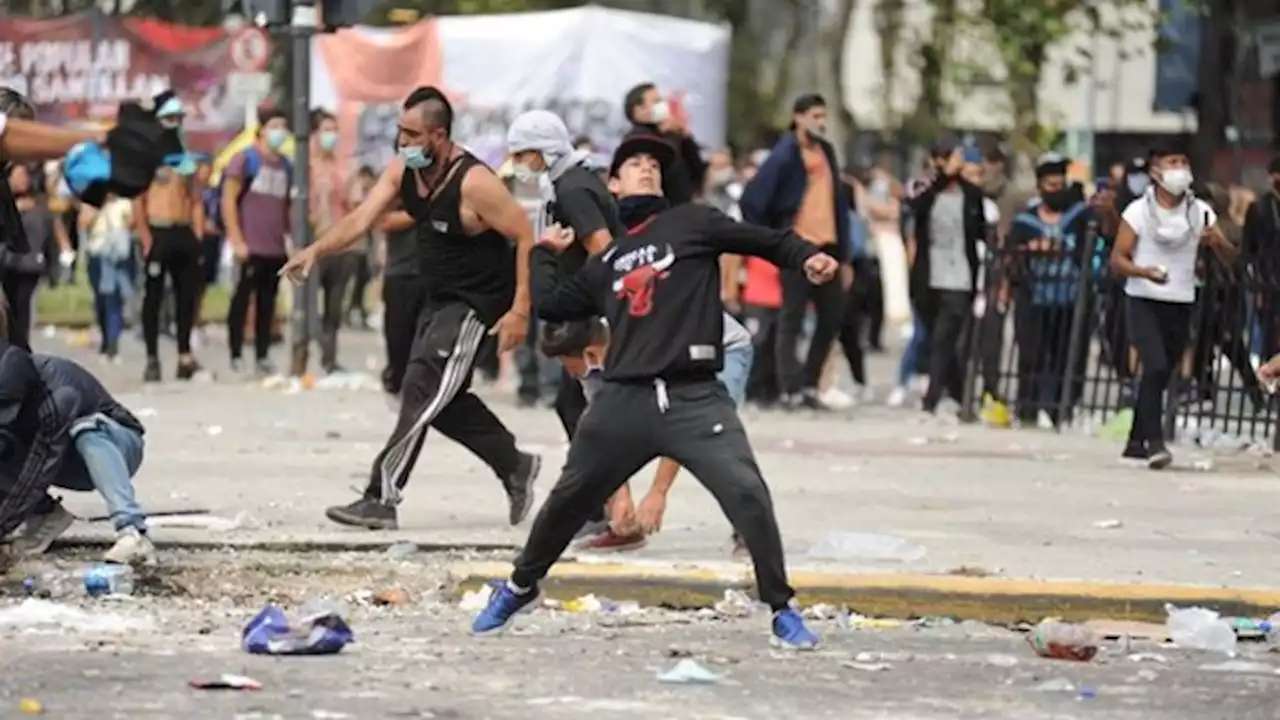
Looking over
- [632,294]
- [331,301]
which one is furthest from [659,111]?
[331,301]

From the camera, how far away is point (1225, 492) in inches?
559

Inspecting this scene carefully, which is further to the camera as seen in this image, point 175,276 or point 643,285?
point 175,276

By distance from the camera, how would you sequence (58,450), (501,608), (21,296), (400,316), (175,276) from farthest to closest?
(175,276), (21,296), (400,316), (58,450), (501,608)

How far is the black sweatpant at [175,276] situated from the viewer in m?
20.4

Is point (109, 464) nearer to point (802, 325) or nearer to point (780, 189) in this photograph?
point (780, 189)

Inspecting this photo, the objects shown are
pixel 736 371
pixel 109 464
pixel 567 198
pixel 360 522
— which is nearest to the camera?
pixel 109 464

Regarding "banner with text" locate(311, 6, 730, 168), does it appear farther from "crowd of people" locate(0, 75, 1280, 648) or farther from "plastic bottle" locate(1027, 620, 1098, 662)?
"plastic bottle" locate(1027, 620, 1098, 662)

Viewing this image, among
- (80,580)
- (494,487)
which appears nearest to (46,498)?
(80,580)

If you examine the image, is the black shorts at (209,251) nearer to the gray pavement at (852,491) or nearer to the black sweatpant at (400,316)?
the gray pavement at (852,491)

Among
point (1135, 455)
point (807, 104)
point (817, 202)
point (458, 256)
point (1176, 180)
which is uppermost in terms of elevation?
point (807, 104)

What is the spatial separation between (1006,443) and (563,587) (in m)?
7.19

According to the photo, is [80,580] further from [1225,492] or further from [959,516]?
[1225,492]

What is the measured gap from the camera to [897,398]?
812 inches

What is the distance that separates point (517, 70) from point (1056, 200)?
427 inches
